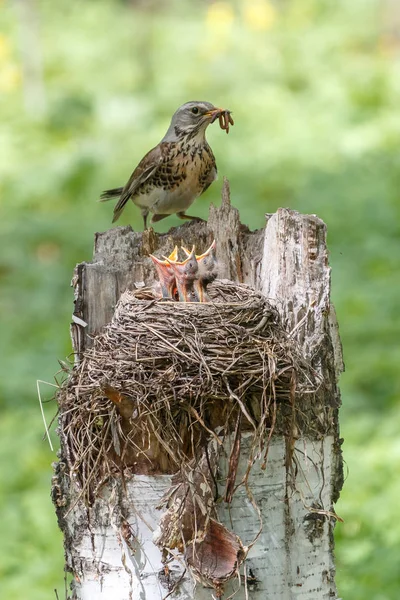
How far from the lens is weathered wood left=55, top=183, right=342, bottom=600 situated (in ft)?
12.7

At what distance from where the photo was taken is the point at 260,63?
23094mm

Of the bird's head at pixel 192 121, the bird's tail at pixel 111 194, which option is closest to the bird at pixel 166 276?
the bird's head at pixel 192 121

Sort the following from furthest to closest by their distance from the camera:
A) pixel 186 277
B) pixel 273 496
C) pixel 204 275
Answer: pixel 204 275, pixel 186 277, pixel 273 496

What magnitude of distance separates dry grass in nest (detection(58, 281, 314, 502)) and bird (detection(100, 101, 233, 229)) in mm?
2906

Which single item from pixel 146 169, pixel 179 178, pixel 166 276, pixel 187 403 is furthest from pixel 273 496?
pixel 146 169

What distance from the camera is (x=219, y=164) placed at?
1708 cm

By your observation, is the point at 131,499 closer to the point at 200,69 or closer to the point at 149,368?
the point at 149,368

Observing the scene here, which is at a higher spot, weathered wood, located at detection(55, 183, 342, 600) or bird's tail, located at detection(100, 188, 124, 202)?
bird's tail, located at detection(100, 188, 124, 202)

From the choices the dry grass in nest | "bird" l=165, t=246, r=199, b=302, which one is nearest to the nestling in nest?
the dry grass in nest

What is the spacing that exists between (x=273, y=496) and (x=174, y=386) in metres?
0.62

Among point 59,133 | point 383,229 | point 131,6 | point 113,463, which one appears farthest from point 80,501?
point 131,6

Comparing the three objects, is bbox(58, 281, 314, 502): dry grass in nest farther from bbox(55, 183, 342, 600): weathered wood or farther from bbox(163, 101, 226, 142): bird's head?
bbox(163, 101, 226, 142): bird's head

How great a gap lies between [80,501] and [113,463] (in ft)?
0.81

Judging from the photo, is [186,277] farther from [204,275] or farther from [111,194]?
[111,194]
